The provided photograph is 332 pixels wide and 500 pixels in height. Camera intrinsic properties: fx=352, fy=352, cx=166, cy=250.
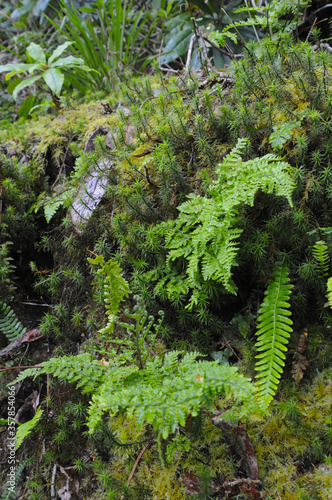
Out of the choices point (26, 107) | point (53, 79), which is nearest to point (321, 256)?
point (53, 79)

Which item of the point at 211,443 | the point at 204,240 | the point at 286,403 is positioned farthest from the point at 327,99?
the point at 211,443

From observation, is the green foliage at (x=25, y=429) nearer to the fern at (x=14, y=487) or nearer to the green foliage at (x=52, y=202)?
the fern at (x=14, y=487)

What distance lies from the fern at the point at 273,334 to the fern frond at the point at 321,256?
21 cm

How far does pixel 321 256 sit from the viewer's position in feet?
7.38

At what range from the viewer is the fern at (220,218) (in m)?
2.20

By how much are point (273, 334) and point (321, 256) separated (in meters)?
0.59

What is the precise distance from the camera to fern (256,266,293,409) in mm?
1985

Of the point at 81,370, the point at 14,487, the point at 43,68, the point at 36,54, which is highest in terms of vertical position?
the point at 36,54

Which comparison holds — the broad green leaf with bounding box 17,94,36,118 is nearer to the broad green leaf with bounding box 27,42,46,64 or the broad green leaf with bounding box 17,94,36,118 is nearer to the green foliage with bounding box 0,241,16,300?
the broad green leaf with bounding box 27,42,46,64

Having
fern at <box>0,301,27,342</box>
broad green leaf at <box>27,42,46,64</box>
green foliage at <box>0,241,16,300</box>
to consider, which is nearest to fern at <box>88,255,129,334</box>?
fern at <box>0,301,27,342</box>

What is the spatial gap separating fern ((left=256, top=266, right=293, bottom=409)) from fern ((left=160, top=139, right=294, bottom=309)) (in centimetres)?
29

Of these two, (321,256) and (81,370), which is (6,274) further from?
(321,256)

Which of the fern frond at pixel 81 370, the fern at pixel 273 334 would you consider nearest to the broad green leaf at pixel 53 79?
the fern frond at pixel 81 370

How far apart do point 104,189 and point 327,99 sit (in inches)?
74.0
